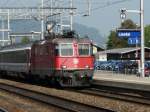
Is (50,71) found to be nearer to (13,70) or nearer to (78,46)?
(78,46)

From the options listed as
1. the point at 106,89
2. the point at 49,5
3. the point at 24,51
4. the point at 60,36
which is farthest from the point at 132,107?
the point at 49,5

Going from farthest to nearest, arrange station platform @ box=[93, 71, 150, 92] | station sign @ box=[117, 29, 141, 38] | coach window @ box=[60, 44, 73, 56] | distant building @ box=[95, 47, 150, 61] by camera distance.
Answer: distant building @ box=[95, 47, 150, 61], station sign @ box=[117, 29, 141, 38], coach window @ box=[60, 44, 73, 56], station platform @ box=[93, 71, 150, 92]

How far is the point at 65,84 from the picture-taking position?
30.9 m

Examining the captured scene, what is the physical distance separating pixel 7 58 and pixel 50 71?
640 inches

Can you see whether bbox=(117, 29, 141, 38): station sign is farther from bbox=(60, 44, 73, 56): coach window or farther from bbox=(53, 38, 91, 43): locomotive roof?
bbox=(60, 44, 73, 56): coach window

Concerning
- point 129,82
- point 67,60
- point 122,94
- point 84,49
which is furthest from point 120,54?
point 122,94

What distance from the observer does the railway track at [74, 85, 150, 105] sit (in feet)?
73.7

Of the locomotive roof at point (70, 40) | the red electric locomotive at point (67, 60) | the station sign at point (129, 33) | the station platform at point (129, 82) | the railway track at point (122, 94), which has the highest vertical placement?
the station sign at point (129, 33)

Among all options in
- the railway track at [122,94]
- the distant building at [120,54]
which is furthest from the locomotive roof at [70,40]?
the distant building at [120,54]

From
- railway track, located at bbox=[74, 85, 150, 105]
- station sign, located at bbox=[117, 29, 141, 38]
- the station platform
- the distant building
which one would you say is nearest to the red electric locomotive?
railway track, located at bbox=[74, 85, 150, 105]

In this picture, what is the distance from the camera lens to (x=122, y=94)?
26.2 metres

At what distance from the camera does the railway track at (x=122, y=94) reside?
22469mm

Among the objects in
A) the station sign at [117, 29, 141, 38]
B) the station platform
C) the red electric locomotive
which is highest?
the station sign at [117, 29, 141, 38]

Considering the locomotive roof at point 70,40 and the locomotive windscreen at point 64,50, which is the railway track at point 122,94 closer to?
the locomotive windscreen at point 64,50
